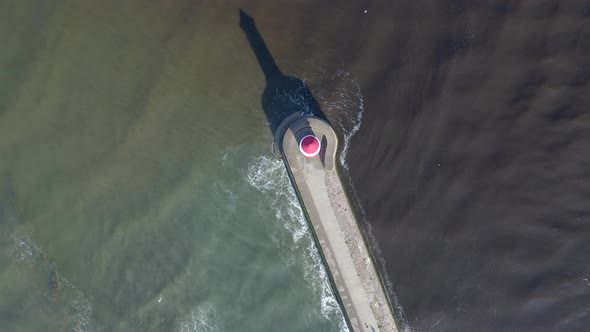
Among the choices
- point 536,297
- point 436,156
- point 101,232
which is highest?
point 436,156

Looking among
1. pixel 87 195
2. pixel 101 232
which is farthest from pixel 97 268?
pixel 87 195

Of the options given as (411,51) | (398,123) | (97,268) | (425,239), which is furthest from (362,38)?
(97,268)

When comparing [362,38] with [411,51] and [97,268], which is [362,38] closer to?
[411,51]

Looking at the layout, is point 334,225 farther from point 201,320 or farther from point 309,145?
point 201,320

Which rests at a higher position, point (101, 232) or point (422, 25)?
point (422, 25)

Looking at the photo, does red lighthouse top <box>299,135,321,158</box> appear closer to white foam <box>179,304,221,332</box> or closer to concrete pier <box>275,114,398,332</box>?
Answer: concrete pier <box>275,114,398,332</box>

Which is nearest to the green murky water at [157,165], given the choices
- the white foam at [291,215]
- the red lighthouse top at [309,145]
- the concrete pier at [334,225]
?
the white foam at [291,215]
